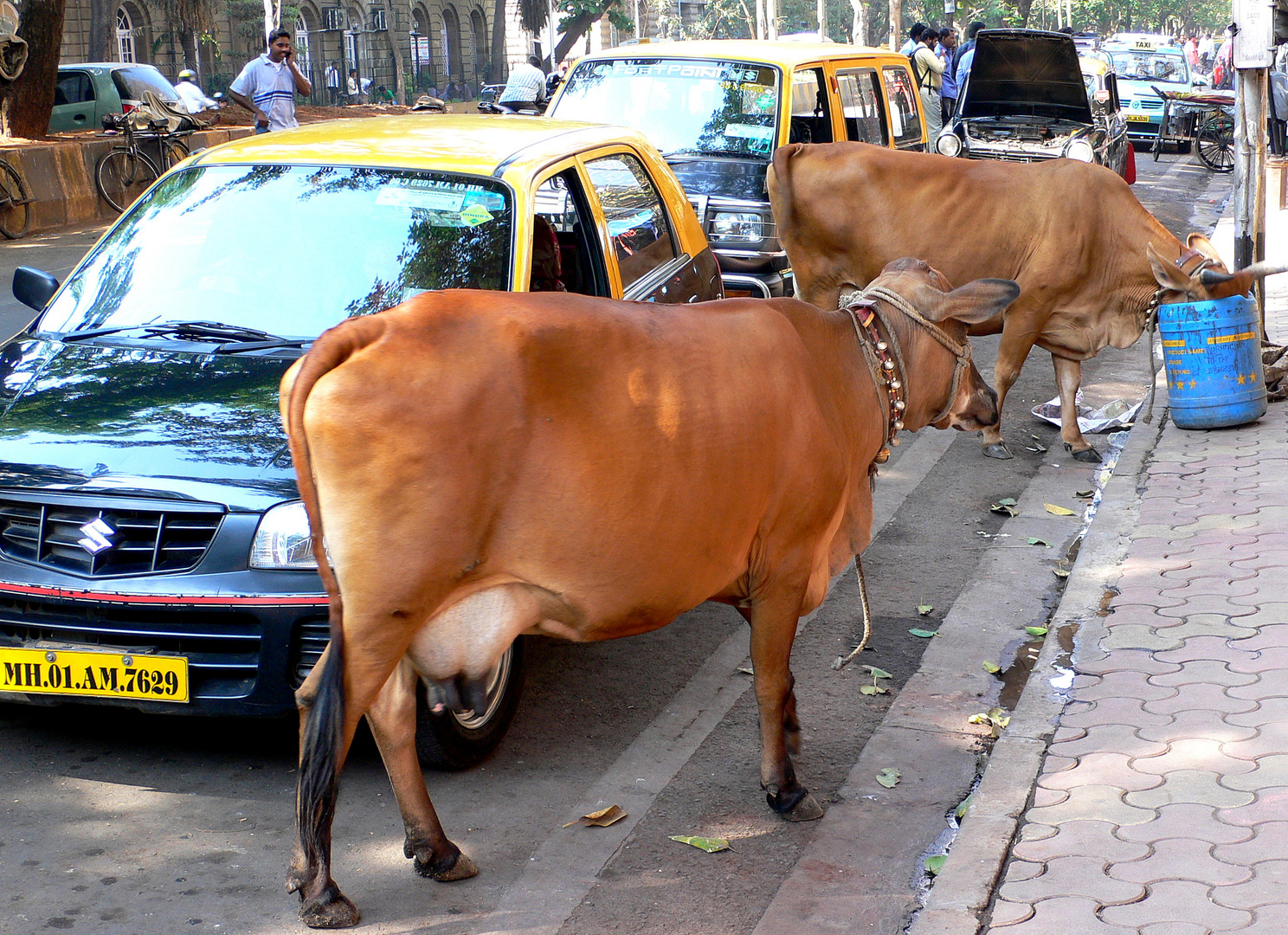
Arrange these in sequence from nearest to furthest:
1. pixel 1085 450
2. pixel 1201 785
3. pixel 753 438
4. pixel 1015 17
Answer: pixel 753 438, pixel 1201 785, pixel 1085 450, pixel 1015 17

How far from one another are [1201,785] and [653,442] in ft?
6.31

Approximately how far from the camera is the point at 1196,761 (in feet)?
13.2

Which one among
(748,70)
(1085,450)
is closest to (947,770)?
(1085,450)

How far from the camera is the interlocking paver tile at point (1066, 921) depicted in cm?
321

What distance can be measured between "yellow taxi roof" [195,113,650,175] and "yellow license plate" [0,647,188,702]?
2011 mm

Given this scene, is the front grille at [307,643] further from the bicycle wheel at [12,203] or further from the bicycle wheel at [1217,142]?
the bicycle wheel at [1217,142]

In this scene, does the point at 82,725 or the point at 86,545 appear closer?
the point at 86,545

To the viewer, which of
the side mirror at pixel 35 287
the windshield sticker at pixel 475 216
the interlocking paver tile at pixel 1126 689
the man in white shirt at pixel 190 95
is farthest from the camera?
the man in white shirt at pixel 190 95

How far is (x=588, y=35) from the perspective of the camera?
56875mm

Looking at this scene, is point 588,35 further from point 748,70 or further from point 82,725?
point 82,725

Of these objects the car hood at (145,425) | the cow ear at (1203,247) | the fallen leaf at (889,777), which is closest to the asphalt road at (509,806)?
the fallen leaf at (889,777)

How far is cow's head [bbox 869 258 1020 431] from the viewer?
13.6 ft

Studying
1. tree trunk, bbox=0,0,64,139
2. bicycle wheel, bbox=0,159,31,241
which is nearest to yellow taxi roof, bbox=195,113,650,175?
bicycle wheel, bbox=0,159,31,241

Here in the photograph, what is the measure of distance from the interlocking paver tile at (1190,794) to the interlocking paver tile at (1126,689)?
0.56m
